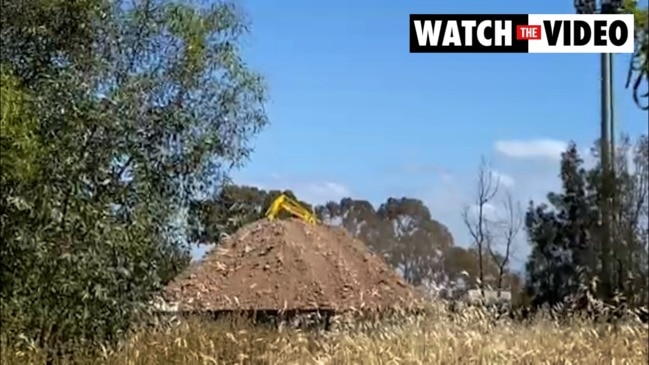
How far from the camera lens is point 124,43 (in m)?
5.10

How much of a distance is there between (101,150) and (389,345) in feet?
5.80

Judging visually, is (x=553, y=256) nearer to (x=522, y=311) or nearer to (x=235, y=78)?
(x=522, y=311)

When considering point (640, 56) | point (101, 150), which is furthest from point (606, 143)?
point (640, 56)

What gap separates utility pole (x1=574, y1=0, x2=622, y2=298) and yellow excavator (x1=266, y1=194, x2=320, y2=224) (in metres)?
2.39

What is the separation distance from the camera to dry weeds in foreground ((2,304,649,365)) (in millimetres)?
4941

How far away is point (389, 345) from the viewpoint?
5172 mm

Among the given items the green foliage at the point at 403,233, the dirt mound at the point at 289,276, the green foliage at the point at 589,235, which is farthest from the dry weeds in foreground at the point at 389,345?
the green foliage at the point at 403,233

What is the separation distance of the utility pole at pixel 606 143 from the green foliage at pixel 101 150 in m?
1.96

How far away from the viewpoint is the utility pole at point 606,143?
4766 mm

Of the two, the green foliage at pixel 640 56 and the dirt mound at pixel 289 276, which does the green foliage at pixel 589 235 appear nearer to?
the dirt mound at pixel 289 276

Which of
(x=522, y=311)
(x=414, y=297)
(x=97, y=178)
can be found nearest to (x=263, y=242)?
(x=414, y=297)

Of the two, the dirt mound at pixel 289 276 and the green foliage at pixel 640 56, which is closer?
the green foliage at pixel 640 56

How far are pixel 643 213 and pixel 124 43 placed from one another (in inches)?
145

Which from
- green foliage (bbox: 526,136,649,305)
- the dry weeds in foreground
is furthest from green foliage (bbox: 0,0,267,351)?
green foliage (bbox: 526,136,649,305)
